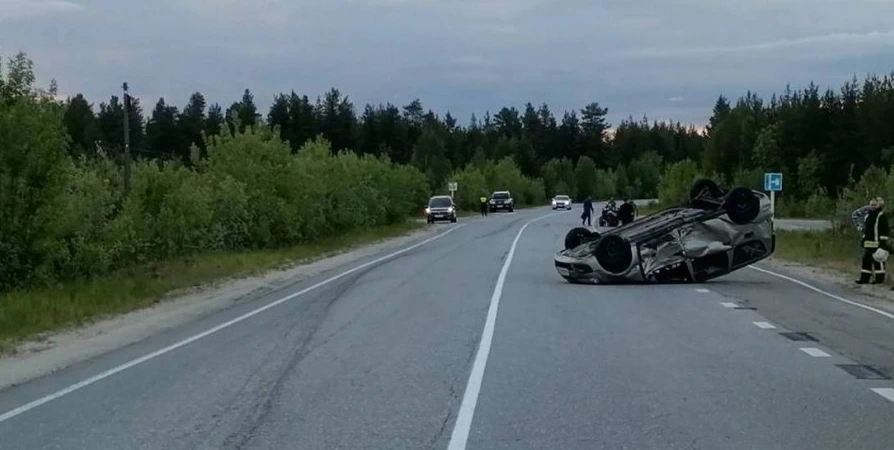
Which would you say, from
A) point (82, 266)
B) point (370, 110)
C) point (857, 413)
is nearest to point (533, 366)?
point (857, 413)

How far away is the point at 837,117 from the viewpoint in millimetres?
100562

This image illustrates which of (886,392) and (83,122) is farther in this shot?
(83,122)

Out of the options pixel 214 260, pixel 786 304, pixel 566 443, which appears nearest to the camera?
pixel 566 443

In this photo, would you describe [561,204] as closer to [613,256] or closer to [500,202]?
[500,202]

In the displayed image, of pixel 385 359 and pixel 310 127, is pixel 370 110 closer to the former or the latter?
pixel 310 127

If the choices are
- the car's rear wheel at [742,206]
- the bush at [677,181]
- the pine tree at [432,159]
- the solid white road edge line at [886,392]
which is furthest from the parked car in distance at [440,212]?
the solid white road edge line at [886,392]

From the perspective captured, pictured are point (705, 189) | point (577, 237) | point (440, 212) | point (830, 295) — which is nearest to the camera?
point (830, 295)

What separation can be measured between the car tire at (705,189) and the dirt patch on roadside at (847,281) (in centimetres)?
327

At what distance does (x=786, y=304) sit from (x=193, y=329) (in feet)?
32.9

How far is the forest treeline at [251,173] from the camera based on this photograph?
23844 millimetres

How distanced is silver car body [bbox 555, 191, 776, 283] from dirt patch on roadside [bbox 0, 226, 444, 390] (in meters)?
6.95

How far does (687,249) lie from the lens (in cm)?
2436

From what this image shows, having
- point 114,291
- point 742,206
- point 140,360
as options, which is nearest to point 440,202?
point 742,206

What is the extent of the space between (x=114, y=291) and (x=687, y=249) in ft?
37.3
